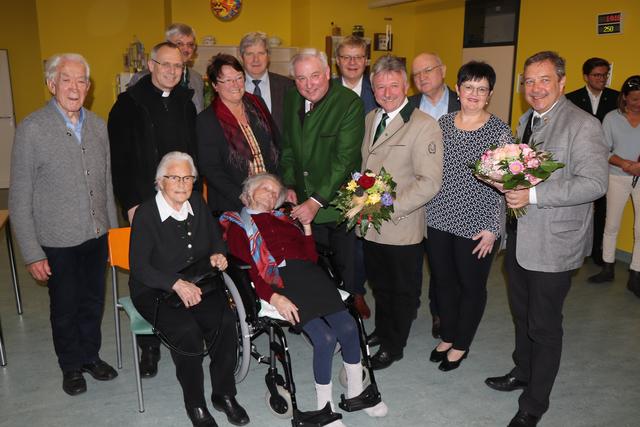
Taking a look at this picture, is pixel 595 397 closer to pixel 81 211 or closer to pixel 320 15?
pixel 81 211

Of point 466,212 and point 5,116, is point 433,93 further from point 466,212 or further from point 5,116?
point 5,116

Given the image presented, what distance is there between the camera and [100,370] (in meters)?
3.16

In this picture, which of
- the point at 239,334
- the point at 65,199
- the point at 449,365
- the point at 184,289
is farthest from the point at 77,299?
the point at 449,365

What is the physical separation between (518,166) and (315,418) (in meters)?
1.52

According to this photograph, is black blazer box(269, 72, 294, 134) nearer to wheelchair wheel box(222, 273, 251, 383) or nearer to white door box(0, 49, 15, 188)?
wheelchair wheel box(222, 273, 251, 383)

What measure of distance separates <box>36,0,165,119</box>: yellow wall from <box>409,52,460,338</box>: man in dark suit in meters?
5.36

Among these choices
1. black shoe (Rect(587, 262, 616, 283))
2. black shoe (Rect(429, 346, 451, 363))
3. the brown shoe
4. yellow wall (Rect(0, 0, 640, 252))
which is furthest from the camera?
yellow wall (Rect(0, 0, 640, 252))

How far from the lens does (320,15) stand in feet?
27.7

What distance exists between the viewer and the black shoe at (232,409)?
2.79 metres

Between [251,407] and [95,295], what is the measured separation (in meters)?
1.09

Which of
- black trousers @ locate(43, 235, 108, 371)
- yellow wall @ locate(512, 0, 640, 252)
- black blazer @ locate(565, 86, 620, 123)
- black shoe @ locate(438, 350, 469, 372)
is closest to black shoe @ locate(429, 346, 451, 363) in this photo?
black shoe @ locate(438, 350, 469, 372)

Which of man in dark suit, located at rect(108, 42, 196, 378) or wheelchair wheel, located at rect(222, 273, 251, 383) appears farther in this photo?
man in dark suit, located at rect(108, 42, 196, 378)

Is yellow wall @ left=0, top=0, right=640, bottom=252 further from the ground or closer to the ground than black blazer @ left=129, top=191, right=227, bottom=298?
further from the ground

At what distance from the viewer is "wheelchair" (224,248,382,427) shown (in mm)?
2637
